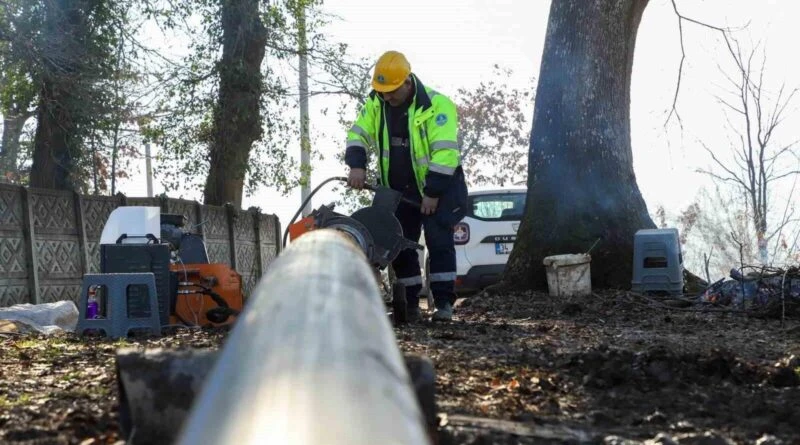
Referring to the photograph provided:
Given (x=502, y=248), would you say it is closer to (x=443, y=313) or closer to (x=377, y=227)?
(x=443, y=313)

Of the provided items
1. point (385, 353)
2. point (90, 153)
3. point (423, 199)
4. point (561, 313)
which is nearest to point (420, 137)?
point (423, 199)

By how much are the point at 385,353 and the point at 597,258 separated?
10777mm

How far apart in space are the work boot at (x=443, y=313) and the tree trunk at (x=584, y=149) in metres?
3.95

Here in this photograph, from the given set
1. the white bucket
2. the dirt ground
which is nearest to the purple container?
the dirt ground

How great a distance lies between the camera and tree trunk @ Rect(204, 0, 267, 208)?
20859 mm

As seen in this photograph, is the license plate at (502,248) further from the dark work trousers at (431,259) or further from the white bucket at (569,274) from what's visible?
the dark work trousers at (431,259)

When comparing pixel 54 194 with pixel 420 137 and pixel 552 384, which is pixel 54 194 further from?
pixel 552 384

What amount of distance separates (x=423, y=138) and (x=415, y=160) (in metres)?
0.21

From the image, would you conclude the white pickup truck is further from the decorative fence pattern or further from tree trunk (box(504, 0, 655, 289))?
the decorative fence pattern

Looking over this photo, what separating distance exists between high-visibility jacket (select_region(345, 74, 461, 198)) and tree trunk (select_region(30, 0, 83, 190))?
28.4 feet

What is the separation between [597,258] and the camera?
12.7 meters

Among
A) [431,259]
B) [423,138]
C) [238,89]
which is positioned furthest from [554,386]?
[238,89]

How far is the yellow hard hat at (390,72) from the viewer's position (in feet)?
26.6

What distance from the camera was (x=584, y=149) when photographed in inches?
523
